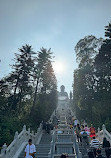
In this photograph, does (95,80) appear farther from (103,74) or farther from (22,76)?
(22,76)

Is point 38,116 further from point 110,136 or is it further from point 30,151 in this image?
point 30,151

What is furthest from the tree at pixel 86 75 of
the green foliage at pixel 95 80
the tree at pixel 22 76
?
the tree at pixel 22 76

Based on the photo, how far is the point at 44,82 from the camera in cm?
2588

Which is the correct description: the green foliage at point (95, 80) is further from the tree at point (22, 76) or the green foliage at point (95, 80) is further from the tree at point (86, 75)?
the tree at point (22, 76)

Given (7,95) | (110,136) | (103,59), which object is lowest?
(110,136)

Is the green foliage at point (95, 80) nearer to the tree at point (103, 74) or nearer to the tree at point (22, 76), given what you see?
the tree at point (103, 74)

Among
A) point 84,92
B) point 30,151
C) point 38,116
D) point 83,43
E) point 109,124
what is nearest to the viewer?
point 30,151

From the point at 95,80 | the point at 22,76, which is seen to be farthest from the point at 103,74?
the point at 22,76

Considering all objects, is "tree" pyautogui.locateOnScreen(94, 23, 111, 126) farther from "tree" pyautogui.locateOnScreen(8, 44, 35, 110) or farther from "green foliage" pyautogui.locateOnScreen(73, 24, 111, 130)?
"tree" pyautogui.locateOnScreen(8, 44, 35, 110)

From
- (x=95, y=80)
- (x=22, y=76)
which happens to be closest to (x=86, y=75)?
(x=95, y=80)

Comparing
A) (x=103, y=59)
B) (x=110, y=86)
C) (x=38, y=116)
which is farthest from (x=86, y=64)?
(x=38, y=116)

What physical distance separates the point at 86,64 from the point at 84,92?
489 centimetres

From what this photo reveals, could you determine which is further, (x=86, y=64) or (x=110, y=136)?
(x=86, y=64)

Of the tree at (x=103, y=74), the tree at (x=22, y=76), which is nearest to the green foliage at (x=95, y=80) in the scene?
the tree at (x=103, y=74)
